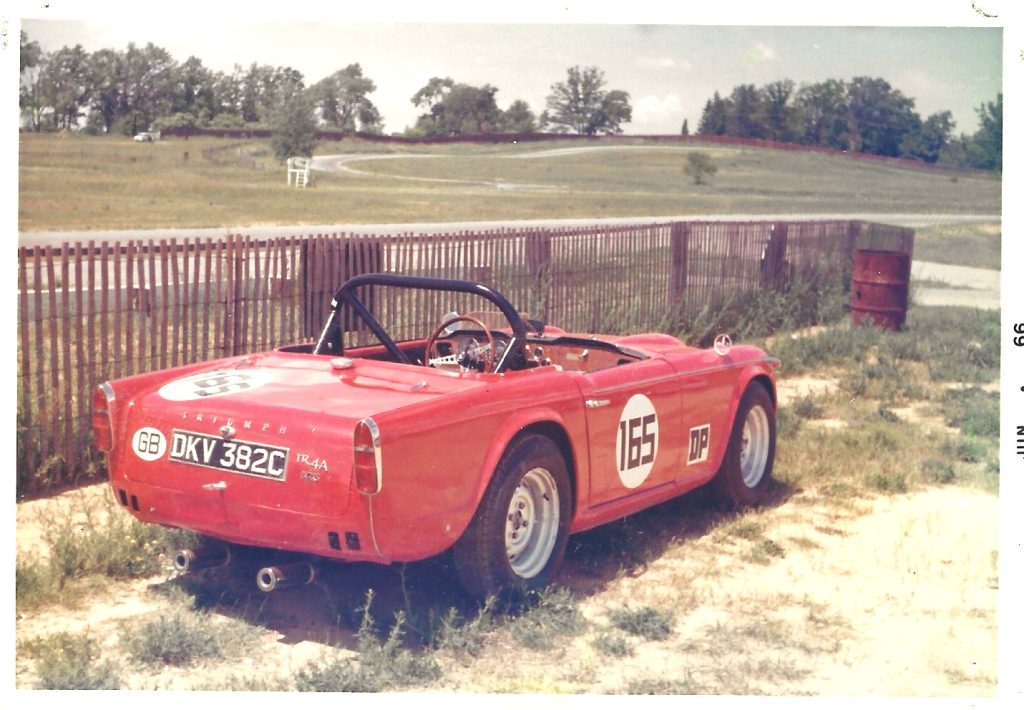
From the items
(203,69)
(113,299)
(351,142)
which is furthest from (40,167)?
(113,299)

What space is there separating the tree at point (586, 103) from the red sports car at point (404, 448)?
27.2 m

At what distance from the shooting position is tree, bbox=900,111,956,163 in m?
36.9

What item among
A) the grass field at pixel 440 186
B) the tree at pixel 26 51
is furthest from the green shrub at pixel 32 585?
the grass field at pixel 440 186

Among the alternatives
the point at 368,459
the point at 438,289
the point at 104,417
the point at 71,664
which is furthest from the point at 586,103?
the point at 71,664

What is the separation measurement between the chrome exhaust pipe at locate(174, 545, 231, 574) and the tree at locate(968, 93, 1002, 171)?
21357mm

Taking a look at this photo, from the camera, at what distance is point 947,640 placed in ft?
17.3

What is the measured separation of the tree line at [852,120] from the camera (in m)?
37.4

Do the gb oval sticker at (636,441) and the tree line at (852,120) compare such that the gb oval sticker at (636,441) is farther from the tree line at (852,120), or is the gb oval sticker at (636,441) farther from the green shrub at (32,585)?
the tree line at (852,120)

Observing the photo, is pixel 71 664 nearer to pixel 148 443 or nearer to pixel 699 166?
pixel 148 443

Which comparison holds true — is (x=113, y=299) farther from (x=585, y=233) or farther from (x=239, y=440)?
(x=585, y=233)

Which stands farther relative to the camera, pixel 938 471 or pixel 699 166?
pixel 699 166

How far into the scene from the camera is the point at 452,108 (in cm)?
3206

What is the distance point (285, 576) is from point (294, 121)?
1489 inches

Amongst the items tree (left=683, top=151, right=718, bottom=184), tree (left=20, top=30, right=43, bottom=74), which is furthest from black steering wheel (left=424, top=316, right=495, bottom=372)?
tree (left=683, top=151, right=718, bottom=184)
